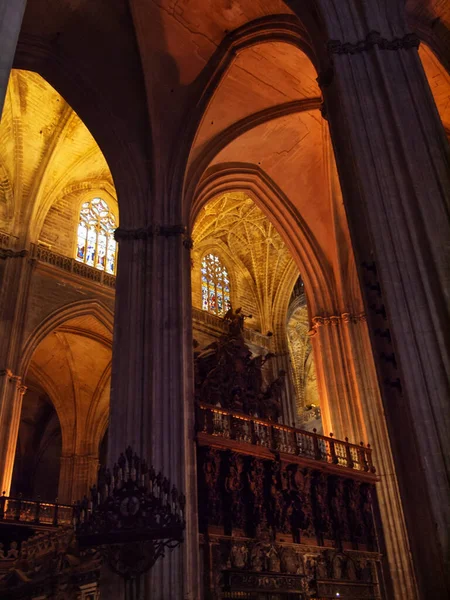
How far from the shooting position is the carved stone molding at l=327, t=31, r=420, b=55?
7.60m

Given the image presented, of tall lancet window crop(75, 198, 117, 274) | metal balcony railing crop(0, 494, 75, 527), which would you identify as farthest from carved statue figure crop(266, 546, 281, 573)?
tall lancet window crop(75, 198, 117, 274)

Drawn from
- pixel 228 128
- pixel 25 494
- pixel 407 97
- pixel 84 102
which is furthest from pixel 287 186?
pixel 25 494

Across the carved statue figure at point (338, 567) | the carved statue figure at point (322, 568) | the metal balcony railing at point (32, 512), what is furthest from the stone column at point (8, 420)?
the carved statue figure at point (338, 567)

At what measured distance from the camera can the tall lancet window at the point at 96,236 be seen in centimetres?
1869

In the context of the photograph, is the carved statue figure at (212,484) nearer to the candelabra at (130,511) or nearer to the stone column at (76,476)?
the candelabra at (130,511)

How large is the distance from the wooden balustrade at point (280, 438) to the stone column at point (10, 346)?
6.04 m

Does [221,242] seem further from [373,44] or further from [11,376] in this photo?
[373,44]

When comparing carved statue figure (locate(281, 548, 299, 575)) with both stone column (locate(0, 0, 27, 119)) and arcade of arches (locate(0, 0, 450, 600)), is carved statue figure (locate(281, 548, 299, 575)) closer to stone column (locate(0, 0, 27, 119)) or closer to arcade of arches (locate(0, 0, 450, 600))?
arcade of arches (locate(0, 0, 450, 600))

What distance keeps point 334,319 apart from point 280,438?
477cm

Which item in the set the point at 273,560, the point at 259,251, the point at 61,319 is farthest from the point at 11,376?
the point at 259,251

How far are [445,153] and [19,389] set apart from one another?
39.4 feet

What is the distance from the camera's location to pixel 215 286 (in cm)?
2173

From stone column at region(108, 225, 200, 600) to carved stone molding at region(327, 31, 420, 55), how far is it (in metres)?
5.05

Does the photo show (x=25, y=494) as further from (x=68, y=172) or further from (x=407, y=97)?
(x=407, y=97)
